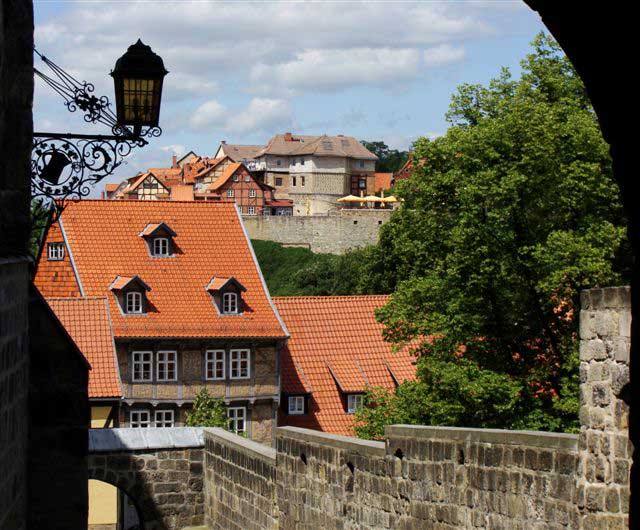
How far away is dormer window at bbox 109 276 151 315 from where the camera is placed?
124 feet

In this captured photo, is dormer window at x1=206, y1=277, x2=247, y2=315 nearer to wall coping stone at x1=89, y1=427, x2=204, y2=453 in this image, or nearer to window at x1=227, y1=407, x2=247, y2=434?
window at x1=227, y1=407, x2=247, y2=434

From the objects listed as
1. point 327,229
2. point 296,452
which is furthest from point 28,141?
point 327,229

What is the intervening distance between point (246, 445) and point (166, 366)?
2437 cm

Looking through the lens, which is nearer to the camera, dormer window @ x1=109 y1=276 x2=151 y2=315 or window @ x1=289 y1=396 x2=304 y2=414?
dormer window @ x1=109 y1=276 x2=151 y2=315

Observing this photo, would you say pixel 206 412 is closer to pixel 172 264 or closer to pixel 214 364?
pixel 214 364

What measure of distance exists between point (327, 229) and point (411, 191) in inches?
3040

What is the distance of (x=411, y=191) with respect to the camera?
27297 millimetres

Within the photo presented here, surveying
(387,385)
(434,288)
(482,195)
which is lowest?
(387,385)

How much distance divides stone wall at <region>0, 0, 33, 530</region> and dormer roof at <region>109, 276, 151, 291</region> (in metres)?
29.4

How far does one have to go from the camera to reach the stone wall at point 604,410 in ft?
25.7

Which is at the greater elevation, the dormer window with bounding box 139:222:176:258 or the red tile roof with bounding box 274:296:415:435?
the dormer window with bounding box 139:222:176:258

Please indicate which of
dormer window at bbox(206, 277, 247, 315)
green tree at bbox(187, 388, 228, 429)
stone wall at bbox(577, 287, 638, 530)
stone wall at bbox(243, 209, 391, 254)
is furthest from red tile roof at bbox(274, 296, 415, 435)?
stone wall at bbox(243, 209, 391, 254)

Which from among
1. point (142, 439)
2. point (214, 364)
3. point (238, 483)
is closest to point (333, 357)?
point (214, 364)

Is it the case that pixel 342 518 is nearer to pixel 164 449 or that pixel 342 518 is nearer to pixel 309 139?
pixel 164 449
